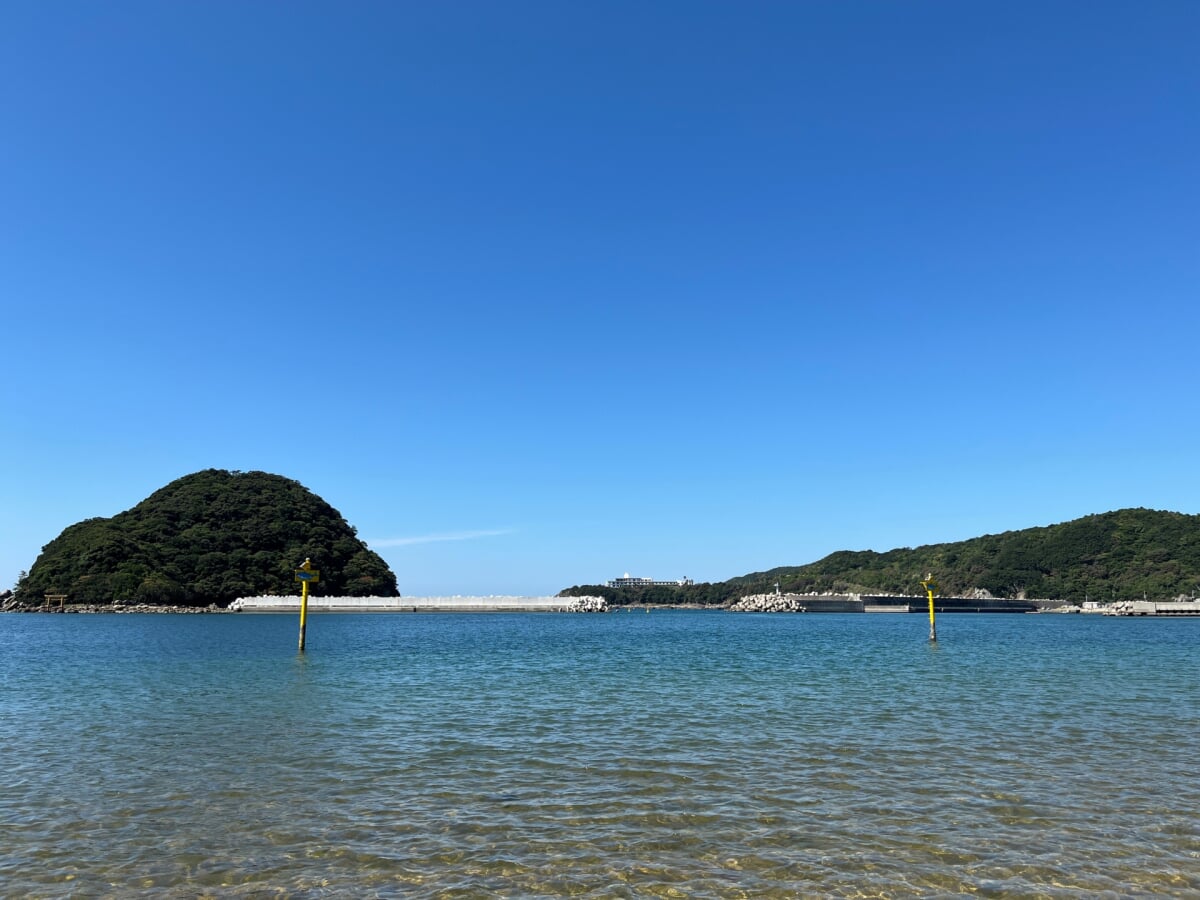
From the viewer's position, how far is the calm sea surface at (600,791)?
10133 mm

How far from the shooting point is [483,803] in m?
13.7

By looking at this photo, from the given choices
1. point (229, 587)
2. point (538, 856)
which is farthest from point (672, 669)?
point (229, 587)

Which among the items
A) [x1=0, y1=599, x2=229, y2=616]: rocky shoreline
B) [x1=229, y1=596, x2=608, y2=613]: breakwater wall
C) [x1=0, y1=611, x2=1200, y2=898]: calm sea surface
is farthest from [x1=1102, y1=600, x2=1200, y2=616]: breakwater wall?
[x1=0, y1=599, x2=229, y2=616]: rocky shoreline

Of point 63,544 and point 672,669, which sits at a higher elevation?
point 63,544

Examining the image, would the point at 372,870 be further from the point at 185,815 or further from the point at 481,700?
the point at 481,700

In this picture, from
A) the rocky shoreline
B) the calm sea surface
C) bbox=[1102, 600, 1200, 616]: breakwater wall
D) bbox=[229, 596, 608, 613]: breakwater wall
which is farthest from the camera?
bbox=[229, 596, 608, 613]: breakwater wall

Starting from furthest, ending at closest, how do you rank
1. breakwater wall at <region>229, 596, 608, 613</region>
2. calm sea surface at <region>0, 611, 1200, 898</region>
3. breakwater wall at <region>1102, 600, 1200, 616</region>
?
1. breakwater wall at <region>229, 596, 608, 613</region>
2. breakwater wall at <region>1102, 600, 1200, 616</region>
3. calm sea surface at <region>0, 611, 1200, 898</region>

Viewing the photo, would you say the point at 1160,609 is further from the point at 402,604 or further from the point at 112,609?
the point at 112,609

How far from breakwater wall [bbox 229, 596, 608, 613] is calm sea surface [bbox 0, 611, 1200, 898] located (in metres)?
153

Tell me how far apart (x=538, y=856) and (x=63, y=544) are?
225m

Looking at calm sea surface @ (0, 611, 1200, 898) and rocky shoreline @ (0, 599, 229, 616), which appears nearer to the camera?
calm sea surface @ (0, 611, 1200, 898)

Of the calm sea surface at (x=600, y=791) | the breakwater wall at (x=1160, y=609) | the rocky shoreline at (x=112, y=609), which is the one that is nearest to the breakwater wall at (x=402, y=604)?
the rocky shoreline at (x=112, y=609)

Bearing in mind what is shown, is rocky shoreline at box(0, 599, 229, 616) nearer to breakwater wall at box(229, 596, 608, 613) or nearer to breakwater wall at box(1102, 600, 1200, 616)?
breakwater wall at box(229, 596, 608, 613)

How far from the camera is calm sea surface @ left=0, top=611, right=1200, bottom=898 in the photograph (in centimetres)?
1013
